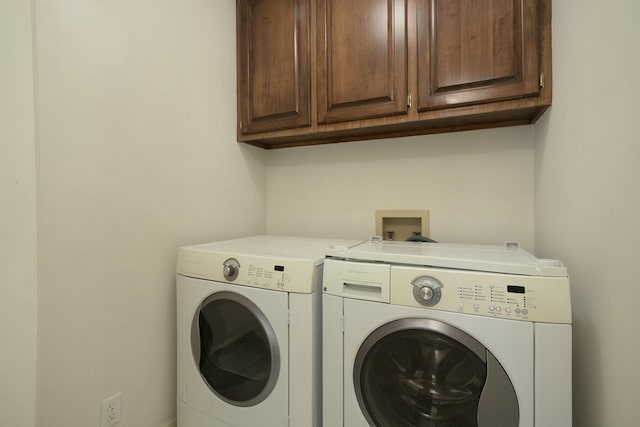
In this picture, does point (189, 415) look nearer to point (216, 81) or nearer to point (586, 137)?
point (216, 81)

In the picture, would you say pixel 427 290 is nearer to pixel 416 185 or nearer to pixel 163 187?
pixel 416 185

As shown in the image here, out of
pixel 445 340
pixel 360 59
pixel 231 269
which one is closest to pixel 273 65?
pixel 360 59

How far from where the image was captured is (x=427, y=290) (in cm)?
74

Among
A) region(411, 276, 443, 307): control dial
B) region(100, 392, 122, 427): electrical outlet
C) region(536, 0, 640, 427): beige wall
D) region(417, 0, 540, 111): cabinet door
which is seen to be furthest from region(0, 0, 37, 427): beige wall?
region(536, 0, 640, 427): beige wall

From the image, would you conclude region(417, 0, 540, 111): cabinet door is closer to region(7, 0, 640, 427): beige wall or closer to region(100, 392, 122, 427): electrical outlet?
region(7, 0, 640, 427): beige wall

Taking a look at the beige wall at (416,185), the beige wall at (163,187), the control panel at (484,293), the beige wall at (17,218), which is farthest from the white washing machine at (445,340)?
the beige wall at (17,218)

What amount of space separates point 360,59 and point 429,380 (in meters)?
1.25

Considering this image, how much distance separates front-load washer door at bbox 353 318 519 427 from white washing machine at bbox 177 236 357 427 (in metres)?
0.20

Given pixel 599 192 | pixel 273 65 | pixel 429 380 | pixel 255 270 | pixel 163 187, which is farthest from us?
pixel 273 65

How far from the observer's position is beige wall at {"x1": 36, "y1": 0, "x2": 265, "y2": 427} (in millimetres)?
827

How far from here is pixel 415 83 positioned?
3.69 ft

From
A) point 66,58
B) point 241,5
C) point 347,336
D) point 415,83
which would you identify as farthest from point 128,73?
point 347,336

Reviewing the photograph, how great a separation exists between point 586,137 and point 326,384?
1.03m

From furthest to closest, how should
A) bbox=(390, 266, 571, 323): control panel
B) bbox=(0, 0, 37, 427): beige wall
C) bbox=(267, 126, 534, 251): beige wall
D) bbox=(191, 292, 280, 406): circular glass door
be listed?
bbox=(267, 126, 534, 251): beige wall, bbox=(191, 292, 280, 406): circular glass door, bbox=(0, 0, 37, 427): beige wall, bbox=(390, 266, 571, 323): control panel
